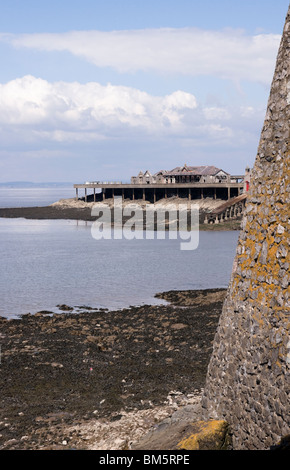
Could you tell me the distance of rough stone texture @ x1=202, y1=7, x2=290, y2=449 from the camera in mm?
6195

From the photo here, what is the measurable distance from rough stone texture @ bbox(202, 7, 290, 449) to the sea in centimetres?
1746

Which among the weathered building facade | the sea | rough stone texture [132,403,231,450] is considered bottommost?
the sea

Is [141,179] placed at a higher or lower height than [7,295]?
higher

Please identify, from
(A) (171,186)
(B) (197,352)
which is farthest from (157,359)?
(A) (171,186)

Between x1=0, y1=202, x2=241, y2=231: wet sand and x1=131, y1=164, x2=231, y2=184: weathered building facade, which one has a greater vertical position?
x1=131, y1=164, x2=231, y2=184: weathered building facade

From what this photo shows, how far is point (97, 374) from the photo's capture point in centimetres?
1381

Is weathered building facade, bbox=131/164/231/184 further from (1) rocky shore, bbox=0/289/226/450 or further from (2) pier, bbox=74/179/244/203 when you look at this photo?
(1) rocky shore, bbox=0/289/226/450

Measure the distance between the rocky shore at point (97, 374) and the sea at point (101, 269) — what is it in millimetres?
4927

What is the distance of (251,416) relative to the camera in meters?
6.59

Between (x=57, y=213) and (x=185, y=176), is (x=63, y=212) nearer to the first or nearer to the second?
(x=57, y=213)

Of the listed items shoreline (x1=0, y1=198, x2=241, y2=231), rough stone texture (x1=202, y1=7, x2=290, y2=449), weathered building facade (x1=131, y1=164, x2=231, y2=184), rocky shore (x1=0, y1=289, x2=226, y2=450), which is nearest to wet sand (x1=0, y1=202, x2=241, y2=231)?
shoreline (x1=0, y1=198, x2=241, y2=231)

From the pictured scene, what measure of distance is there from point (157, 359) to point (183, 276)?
2011 cm

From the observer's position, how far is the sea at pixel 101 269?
27.3 meters

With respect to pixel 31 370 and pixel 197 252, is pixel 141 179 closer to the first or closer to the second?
pixel 197 252
